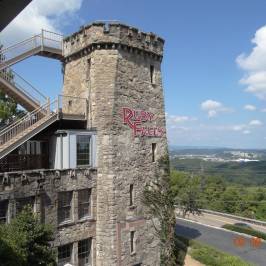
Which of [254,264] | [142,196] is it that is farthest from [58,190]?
[254,264]

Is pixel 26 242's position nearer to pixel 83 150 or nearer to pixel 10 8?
pixel 83 150

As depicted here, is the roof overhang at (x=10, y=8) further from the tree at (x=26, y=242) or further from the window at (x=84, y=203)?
the window at (x=84, y=203)

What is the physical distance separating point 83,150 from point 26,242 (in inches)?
318

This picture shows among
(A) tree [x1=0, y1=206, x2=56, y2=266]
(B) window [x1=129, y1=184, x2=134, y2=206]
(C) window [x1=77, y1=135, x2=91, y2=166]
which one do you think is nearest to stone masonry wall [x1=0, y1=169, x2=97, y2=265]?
(C) window [x1=77, y1=135, x2=91, y2=166]

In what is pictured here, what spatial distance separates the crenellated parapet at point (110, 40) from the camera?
23.3 m

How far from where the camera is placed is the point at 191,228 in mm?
42844

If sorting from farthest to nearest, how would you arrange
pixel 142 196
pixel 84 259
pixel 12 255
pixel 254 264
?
pixel 254 264 < pixel 142 196 < pixel 84 259 < pixel 12 255

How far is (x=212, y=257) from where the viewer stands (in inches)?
1180

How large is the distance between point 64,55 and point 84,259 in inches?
540

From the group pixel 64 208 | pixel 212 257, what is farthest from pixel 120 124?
pixel 212 257

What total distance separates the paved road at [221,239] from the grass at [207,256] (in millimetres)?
2612

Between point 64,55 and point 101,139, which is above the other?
point 64,55

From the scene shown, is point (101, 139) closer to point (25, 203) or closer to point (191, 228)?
point (25, 203)

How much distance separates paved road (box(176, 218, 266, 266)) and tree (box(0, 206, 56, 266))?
2122 centimetres
